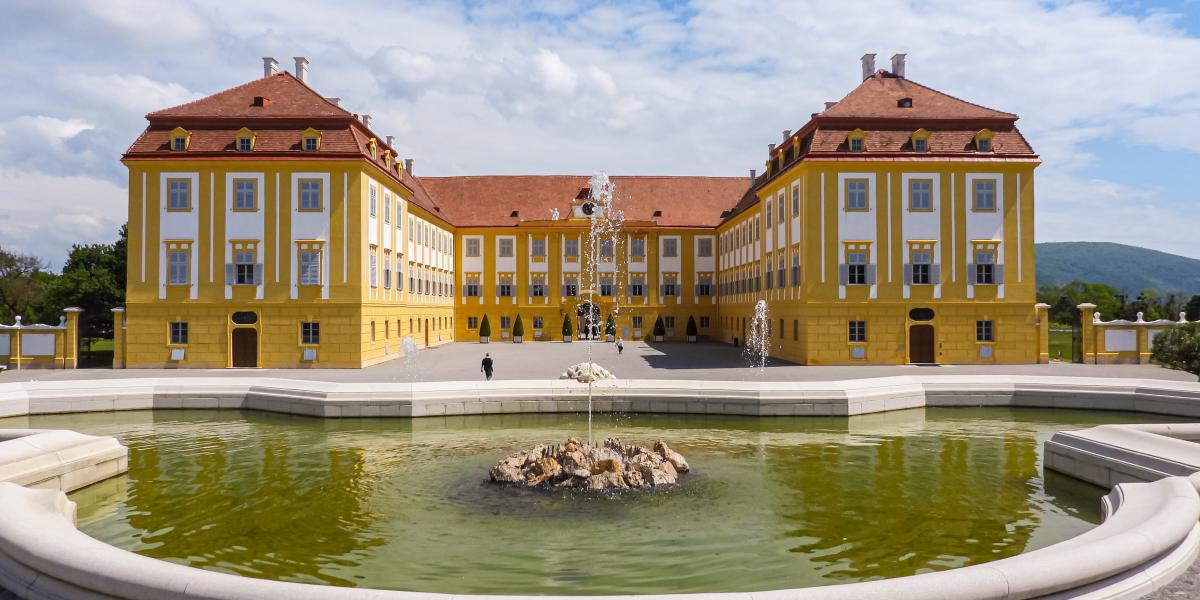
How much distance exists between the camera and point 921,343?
114ft

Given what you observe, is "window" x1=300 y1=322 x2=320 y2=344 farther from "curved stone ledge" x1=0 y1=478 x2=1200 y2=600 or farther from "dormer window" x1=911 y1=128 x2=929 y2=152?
"dormer window" x1=911 y1=128 x2=929 y2=152

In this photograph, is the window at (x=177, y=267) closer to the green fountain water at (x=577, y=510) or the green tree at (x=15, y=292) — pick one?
the green fountain water at (x=577, y=510)

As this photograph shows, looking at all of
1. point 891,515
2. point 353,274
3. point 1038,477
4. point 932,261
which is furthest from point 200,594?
point 932,261

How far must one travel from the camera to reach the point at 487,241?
60.7 meters

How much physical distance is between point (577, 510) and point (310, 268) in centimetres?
2676

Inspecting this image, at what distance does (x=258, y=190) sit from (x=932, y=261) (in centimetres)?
3109

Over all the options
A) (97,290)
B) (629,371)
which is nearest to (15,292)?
(97,290)

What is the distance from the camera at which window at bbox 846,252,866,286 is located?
34562 mm

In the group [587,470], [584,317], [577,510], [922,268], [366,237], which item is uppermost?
[366,237]

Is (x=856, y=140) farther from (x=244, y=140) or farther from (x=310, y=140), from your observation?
(x=244, y=140)

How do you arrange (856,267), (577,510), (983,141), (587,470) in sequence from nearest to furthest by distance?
1. (577,510)
2. (587,470)
3. (856,267)
4. (983,141)

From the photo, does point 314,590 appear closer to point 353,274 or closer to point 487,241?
point 353,274

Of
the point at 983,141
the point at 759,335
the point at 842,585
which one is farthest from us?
the point at 759,335

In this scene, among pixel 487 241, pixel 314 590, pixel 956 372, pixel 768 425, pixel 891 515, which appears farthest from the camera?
pixel 487 241
